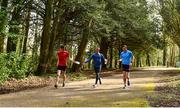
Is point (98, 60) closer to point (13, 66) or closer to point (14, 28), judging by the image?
point (13, 66)

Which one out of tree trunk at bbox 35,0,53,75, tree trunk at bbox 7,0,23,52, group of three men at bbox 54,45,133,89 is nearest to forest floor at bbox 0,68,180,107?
group of three men at bbox 54,45,133,89

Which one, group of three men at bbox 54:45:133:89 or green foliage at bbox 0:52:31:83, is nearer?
group of three men at bbox 54:45:133:89

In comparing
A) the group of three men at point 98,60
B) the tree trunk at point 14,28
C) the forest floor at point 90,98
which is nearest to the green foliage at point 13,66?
the tree trunk at point 14,28

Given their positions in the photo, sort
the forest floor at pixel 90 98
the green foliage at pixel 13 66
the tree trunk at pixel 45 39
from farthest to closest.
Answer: the tree trunk at pixel 45 39 < the green foliage at pixel 13 66 < the forest floor at pixel 90 98

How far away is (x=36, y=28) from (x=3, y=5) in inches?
511

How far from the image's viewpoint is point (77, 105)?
14.4 metres

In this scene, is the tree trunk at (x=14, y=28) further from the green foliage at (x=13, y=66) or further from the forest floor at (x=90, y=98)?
the forest floor at (x=90, y=98)

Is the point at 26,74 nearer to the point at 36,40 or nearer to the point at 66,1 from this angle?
the point at 66,1

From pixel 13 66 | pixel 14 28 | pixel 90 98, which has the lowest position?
pixel 90 98

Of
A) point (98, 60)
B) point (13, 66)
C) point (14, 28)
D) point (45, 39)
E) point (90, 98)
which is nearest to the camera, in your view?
point (90, 98)

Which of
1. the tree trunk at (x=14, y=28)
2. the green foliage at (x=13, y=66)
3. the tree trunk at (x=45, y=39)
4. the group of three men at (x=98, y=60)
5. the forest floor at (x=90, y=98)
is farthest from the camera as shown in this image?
the tree trunk at (x=45, y=39)

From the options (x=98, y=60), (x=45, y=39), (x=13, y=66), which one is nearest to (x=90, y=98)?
(x=98, y=60)

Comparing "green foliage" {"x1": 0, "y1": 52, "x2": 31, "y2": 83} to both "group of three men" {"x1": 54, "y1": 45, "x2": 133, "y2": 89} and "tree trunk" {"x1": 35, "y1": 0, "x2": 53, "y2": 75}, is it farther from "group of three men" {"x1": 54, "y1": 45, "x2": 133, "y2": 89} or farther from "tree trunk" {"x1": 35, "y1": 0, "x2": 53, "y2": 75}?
"group of three men" {"x1": 54, "y1": 45, "x2": 133, "y2": 89}

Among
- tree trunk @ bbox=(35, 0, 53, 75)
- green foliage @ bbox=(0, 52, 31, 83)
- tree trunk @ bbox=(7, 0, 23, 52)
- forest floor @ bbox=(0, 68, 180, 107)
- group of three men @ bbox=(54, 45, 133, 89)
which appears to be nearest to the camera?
forest floor @ bbox=(0, 68, 180, 107)
